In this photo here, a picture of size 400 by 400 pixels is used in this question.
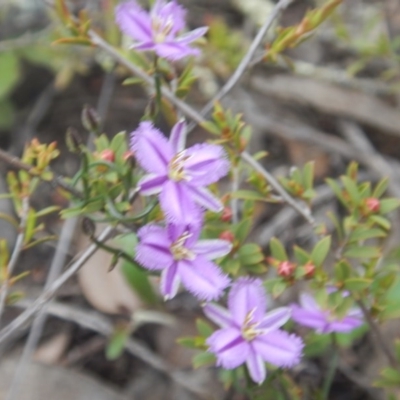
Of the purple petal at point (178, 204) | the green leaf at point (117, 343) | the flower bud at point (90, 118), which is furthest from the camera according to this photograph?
the green leaf at point (117, 343)

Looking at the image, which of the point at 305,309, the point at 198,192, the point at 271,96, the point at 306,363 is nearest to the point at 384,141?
the point at 271,96

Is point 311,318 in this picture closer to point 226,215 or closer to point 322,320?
point 322,320

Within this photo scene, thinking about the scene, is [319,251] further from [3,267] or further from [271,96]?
[271,96]

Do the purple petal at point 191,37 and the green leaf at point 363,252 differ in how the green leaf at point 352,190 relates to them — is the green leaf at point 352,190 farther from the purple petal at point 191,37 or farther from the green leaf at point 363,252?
the purple petal at point 191,37

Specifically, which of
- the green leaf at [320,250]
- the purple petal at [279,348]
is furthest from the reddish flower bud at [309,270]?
the purple petal at [279,348]

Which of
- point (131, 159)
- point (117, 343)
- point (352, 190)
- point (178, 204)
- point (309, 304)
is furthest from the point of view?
point (117, 343)

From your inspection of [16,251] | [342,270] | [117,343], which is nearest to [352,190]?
[342,270]
